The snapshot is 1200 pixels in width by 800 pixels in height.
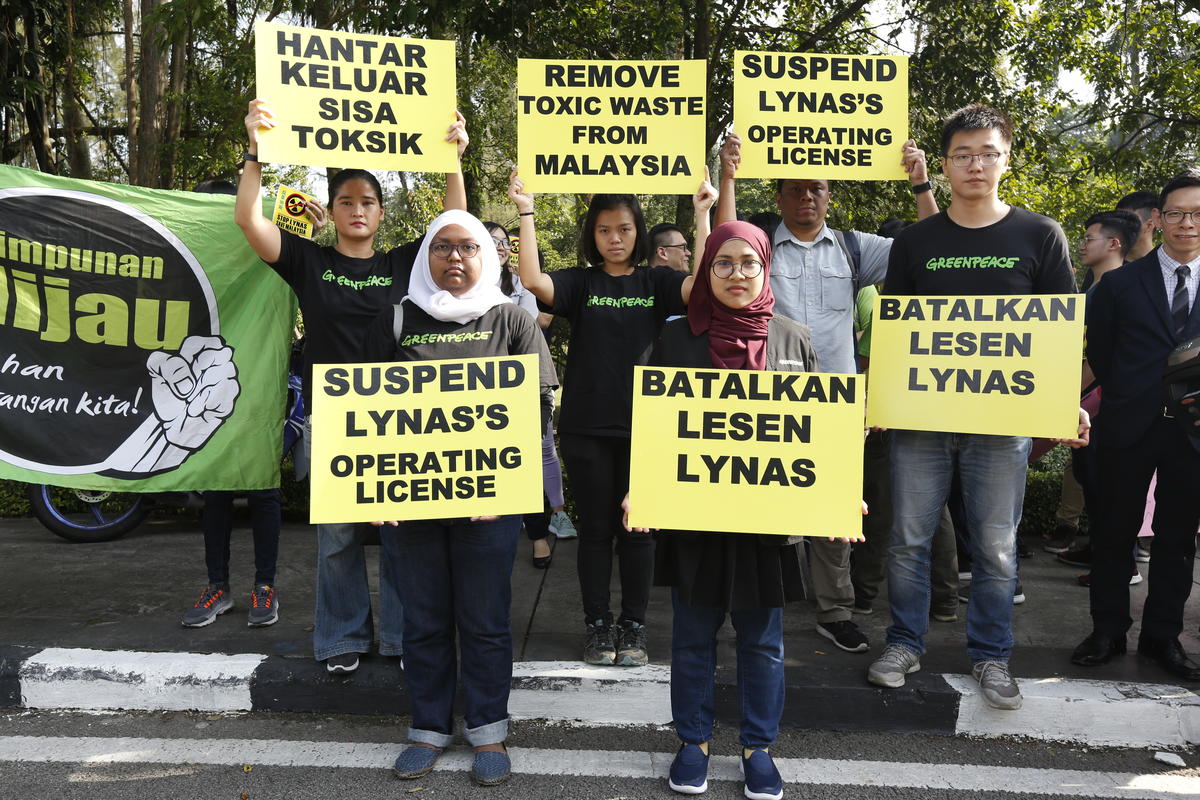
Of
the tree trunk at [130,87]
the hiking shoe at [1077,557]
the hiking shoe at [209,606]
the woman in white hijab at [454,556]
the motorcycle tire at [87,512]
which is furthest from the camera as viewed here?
the tree trunk at [130,87]

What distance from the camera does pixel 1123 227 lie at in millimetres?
5055

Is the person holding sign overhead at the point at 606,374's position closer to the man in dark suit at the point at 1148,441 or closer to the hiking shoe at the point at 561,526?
the man in dark suit at the point at 1148,441

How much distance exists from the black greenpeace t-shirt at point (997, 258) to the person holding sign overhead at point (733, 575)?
2.68ft

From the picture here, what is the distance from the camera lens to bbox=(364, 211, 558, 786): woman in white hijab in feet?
9.98

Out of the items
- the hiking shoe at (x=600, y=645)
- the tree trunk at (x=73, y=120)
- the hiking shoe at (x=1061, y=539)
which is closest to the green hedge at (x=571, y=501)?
the hiking shoe at (x=1061, y=539)

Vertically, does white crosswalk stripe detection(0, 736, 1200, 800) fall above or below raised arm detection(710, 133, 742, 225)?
below

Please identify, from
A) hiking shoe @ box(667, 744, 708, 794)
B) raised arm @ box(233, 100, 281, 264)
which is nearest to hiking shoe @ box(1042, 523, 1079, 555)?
hiking shoe @ box(667, 744, 708, 794)

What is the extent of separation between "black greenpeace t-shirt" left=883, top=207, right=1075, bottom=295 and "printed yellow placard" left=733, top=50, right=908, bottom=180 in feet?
1.67

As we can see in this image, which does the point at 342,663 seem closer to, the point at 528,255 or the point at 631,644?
the point at 631,644

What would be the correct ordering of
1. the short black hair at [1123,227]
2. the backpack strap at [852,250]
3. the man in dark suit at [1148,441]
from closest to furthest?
1. the man in dark suit at [1148,441]
2. the backpack strap at [852,250]
3. the short black hair at [1123,227]

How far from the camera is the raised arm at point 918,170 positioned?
3773 mm

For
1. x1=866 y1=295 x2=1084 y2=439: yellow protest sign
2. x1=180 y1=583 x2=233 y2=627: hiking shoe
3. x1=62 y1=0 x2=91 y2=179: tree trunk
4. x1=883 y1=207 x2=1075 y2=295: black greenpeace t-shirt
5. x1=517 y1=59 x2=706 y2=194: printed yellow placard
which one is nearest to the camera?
x1=866 y1=295 x2=1084 y2=439: yellow protest sign

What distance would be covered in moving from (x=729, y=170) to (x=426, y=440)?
69.0 inches

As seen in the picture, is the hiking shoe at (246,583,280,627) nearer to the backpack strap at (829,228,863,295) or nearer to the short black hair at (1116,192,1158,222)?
the backpack strap at (829,228,863,295)
